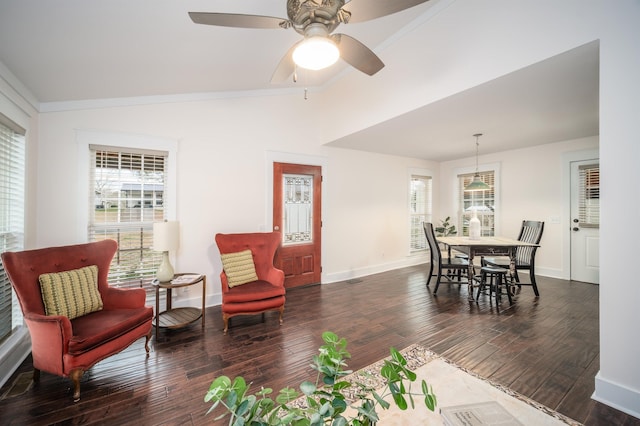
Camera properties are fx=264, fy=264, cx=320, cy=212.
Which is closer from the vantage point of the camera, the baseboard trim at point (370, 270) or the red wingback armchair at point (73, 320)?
the red wingback armchair at point (73, 320)

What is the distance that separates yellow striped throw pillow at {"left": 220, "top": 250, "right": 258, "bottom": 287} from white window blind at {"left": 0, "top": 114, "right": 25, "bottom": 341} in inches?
70.5

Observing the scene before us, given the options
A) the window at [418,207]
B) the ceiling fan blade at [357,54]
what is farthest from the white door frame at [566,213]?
the ceiling fan blade at [357,54]

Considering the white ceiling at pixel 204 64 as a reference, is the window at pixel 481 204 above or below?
below

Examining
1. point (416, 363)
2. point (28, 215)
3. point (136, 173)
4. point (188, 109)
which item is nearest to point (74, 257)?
point (28, 215)

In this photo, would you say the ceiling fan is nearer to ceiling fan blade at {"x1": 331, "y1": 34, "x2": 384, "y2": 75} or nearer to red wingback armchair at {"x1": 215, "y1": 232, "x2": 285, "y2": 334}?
ceiling fan blade at {"x1": 331, "y1": 34, "x2": 384, "y2": 75}

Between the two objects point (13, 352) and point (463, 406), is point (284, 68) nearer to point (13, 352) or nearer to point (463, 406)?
point (463, 406)

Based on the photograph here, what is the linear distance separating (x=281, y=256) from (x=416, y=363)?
2.54 metres

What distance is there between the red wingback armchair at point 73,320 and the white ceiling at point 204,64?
5.09ft

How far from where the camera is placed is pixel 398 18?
2926mm

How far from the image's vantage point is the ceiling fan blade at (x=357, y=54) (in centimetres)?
179

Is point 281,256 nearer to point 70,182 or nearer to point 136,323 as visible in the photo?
point 136,323

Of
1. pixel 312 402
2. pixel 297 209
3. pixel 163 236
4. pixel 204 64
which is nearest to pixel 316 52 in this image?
pixel 204 64

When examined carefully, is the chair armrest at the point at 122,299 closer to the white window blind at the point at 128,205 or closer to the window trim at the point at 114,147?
the white window blind at the point at 128,205

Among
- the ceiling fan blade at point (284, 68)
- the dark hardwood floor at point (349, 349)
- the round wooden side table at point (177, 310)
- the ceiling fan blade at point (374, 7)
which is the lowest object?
the dark hardwood floor at point (349, 349)
